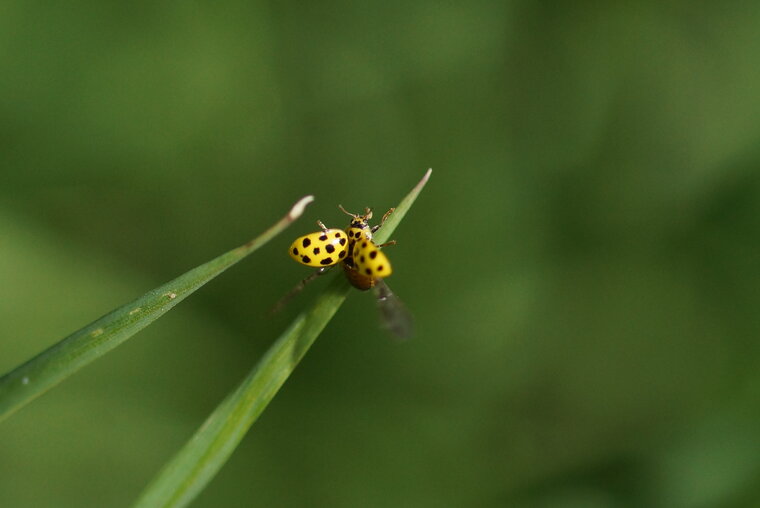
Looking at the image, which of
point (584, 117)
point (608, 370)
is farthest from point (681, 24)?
point (608, 370)

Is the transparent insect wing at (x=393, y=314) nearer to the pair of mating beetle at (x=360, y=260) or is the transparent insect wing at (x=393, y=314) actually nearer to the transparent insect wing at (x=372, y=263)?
the pair of mating beetle at (x=360, y=260)

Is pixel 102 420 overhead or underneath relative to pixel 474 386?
underneath

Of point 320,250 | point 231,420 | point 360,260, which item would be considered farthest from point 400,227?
point 231,420

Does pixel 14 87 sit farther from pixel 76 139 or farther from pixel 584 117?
pixel 584 117

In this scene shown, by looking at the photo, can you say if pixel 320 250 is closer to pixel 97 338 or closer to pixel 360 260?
pixel 360 260

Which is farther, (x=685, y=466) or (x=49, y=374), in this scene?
(x=685, y=466)

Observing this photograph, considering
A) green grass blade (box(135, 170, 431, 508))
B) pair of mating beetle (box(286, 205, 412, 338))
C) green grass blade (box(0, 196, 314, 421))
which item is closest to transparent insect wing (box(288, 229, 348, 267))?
pair of mating beetle (box(286, 205, 412, 338))
